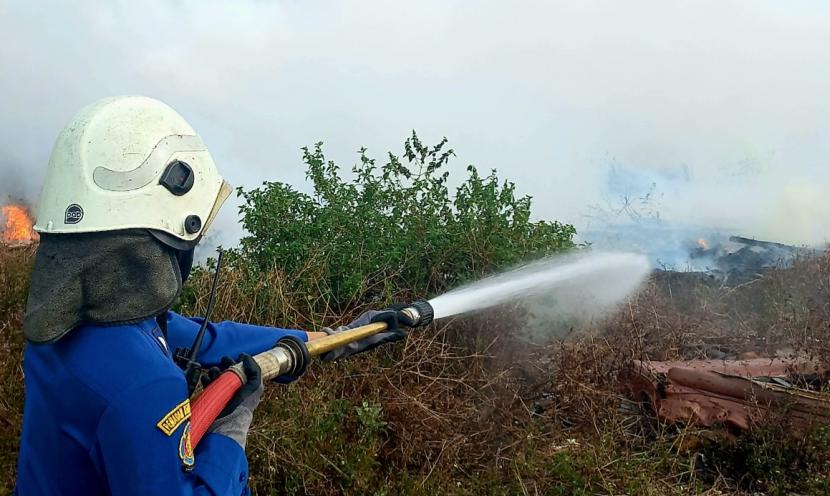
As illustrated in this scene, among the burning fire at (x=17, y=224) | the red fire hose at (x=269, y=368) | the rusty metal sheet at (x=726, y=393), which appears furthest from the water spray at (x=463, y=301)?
the burning fire at (x=17, y=224)

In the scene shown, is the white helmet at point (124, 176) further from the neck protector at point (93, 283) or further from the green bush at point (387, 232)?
the green bush at point (387, 232)

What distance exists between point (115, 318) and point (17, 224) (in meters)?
10.3

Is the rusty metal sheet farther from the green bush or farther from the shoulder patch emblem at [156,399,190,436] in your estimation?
the shoulder patch emblem at [156,399,190,436]

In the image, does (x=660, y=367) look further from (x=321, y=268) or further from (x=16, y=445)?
(x=16, y=445)

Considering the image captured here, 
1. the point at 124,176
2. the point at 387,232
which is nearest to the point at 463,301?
the point at 387,232

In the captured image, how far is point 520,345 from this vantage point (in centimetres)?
558

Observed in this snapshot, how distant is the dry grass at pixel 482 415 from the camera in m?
4.08

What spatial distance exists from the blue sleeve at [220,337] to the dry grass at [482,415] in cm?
158

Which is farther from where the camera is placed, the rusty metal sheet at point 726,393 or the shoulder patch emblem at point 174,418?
the rusty metal sheet at point 726,393

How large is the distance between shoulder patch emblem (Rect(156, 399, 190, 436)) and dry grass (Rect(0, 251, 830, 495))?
2.50m

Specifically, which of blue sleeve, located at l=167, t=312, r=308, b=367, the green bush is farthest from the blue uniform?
the green bush

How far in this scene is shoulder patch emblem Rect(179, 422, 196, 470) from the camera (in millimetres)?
1620

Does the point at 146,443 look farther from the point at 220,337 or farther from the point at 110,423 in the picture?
the point at 220,337

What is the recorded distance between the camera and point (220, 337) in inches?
102
